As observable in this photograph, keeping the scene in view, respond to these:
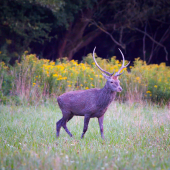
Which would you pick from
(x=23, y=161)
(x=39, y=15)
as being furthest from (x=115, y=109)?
(x=39, y=15)

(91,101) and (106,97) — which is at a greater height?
(106,97)

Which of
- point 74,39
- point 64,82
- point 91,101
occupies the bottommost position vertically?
point 91,101

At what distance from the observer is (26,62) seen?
→ 11367mm

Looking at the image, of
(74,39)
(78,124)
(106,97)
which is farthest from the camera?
(74,39)

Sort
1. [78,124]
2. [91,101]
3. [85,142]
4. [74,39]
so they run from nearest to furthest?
[85,142]
[91,101]
[78,124]
[74,39]

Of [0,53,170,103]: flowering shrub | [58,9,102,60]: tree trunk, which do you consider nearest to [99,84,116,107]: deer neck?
[0,53,170,103]: flowering shrub

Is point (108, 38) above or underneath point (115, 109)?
above

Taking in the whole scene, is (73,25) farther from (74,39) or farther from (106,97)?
(106,97)

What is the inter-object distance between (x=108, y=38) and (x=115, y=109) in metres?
16.1

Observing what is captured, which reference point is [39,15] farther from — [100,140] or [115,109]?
[100,140]

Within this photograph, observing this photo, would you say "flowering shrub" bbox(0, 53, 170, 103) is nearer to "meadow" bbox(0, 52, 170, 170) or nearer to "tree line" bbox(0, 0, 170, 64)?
"meadow" bbox(0, 52, 170, 170)

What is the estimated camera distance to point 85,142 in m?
5.57

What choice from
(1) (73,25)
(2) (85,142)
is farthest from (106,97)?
(1) (73,25)

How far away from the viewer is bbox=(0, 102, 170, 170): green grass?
3.95 meters
